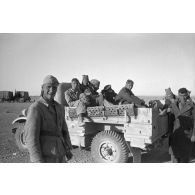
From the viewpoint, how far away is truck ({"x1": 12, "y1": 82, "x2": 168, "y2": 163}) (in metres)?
4.12

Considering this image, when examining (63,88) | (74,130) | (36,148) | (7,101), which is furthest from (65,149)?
(7,101)

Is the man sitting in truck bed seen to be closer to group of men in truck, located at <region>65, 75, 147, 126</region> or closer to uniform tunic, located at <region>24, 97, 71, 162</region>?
group of men in truck, located at <region>65, 75, 147, 126</region>

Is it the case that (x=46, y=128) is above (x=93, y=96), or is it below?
below

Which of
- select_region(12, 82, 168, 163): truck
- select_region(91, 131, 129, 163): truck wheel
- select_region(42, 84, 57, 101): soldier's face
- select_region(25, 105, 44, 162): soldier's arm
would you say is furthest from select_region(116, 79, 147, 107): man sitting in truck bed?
select_region(25, 105, 44, 162): soldier's arm

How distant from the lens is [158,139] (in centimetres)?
452

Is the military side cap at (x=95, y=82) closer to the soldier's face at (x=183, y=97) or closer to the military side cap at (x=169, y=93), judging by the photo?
the military side cap at (x=169, y=93)

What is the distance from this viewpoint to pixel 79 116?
15.6ft

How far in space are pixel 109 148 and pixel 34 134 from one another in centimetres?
242

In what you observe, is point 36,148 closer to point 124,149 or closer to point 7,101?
point 124,149

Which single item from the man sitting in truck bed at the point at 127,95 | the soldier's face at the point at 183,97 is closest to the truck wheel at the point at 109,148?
the man sitting in truck bed at the point at 127,95

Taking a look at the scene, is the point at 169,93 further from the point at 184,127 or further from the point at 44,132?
the point at 44,132

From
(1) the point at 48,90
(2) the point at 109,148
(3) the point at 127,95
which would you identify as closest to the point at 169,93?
(3) the point at 127,95

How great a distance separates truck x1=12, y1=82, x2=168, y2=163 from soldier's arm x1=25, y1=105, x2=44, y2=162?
1.97 meters

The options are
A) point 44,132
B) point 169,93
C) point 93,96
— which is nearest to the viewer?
point 44,132
